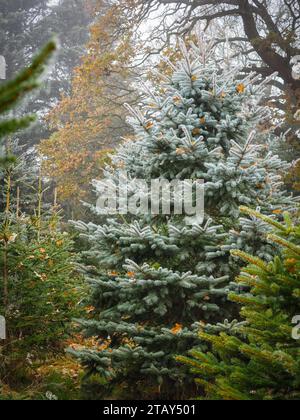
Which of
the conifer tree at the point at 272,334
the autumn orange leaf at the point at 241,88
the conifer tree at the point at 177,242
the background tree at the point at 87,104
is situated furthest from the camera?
the background tree at the point at 87,104

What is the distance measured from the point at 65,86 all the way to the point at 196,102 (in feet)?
75.4

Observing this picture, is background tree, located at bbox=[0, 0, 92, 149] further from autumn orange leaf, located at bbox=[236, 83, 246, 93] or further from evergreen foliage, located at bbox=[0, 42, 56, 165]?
evergreen foliage, located at bbox=[0, 42, 56, 165]

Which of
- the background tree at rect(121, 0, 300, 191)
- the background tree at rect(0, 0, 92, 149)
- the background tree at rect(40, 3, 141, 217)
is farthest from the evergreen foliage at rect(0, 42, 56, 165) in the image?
the background tree at rect(0, 0, 92, 149)

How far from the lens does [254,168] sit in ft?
13.0

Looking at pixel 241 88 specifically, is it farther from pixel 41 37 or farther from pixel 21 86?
pixel 41 37

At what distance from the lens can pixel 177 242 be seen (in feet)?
13.4

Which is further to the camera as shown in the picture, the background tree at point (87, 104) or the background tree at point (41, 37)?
the background tree at point (41, 37)

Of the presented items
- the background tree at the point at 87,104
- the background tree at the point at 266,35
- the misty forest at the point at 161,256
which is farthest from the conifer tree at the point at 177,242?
the background tree at the point at 87,104

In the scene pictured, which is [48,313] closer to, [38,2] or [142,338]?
[142,338]

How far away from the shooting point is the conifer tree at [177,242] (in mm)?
3809

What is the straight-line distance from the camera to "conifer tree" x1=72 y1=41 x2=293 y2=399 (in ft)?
12.5

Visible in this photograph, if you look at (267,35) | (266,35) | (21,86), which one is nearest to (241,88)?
(21,86)

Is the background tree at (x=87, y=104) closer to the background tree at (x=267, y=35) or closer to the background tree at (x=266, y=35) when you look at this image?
the background tree at (x=266, y=35)
